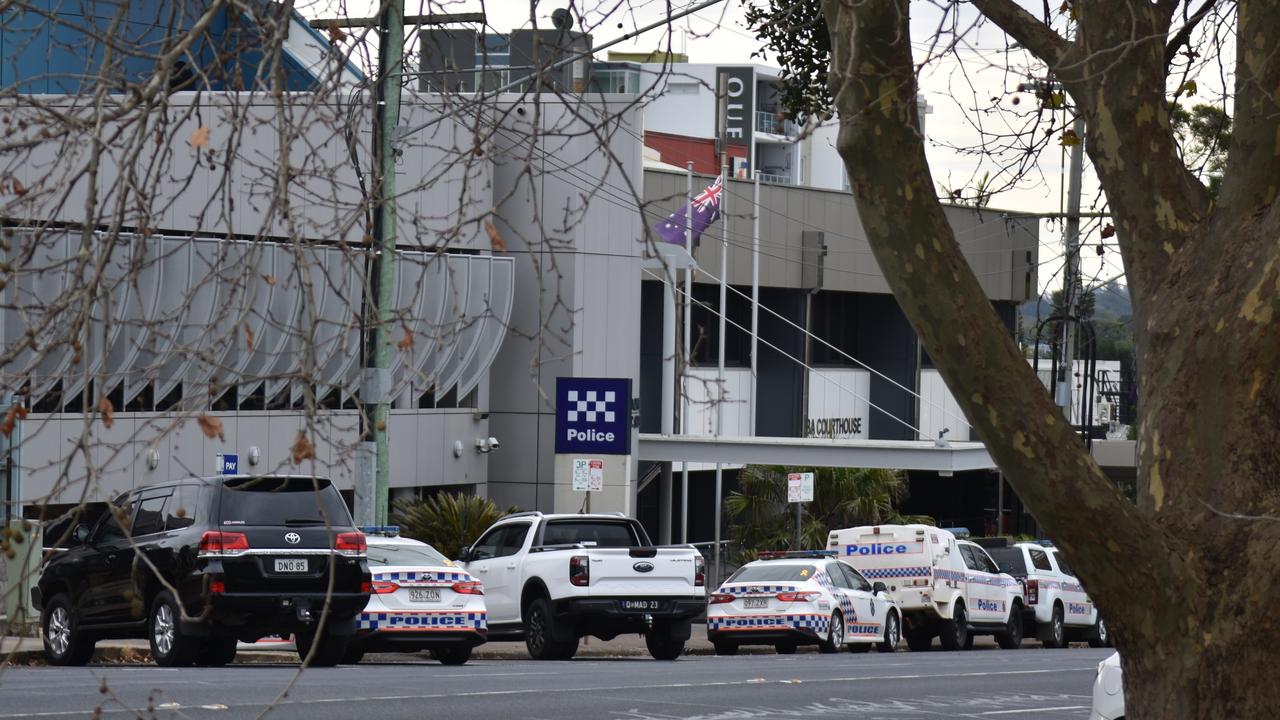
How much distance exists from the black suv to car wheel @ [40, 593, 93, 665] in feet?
0.08

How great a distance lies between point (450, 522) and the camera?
3114 centimetres

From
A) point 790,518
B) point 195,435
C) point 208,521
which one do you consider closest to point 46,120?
point 208,521

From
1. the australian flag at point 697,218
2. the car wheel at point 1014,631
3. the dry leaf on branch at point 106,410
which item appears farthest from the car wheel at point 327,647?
the car wheel at point 1014,631

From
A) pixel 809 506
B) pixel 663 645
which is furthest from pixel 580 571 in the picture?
pixel 809 506

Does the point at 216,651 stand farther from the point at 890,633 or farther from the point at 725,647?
the point at 890,633

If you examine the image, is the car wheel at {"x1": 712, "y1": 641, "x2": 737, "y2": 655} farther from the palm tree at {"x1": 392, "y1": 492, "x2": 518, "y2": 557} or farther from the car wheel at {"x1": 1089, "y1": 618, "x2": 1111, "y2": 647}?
the car wheel at {"x1": 1089, "y1": 618, "x2": 1111, "y2": 647}

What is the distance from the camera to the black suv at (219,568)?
1677 cm

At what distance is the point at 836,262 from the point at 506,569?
2531cm

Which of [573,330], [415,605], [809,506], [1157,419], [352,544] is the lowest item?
[415,605]

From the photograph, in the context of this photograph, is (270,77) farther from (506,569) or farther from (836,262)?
(836,262)

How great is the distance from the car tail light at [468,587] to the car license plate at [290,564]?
282 centimetres

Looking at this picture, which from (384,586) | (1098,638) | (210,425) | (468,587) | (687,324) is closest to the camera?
(210,425)

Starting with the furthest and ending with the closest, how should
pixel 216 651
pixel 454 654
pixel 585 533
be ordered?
pixel 585 533 → pixel 454 654 → pixel 216 651

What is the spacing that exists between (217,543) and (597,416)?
9749 millimetres
